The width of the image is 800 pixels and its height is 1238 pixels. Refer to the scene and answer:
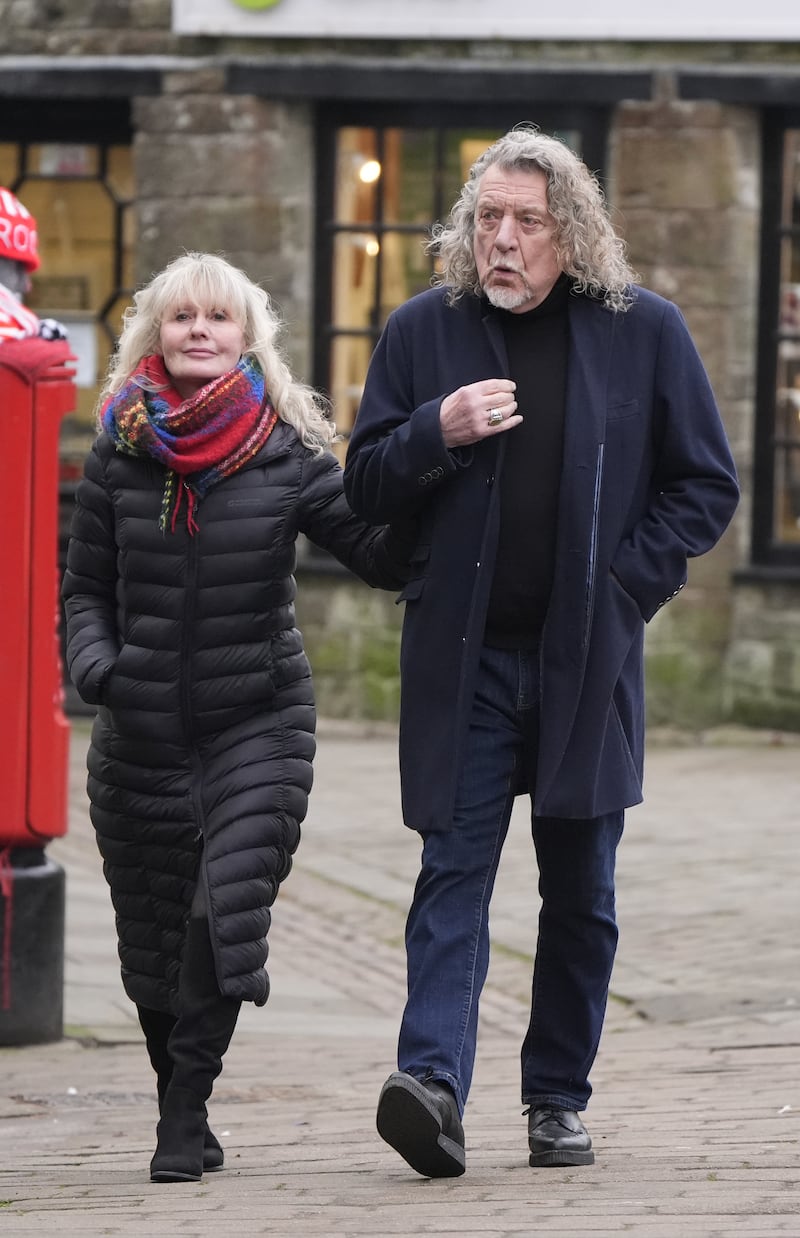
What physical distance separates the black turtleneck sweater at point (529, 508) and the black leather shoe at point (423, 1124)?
807 mm

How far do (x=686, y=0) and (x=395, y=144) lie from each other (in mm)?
1586

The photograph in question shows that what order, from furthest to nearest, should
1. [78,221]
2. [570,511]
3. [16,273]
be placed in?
[78,221], [16,273], [570,511]

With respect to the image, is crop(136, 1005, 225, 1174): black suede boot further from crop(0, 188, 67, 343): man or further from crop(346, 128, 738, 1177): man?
crop(0, 188, 67, 343): man

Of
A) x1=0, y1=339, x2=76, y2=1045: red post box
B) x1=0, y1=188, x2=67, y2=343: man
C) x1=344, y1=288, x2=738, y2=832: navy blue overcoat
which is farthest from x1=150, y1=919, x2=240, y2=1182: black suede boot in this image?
x1=0, y1=188, x2=67, y2=343: man

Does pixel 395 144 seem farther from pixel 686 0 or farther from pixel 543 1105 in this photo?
pixel 543 1105

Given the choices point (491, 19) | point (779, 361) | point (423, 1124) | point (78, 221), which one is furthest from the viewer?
point (78, 221)

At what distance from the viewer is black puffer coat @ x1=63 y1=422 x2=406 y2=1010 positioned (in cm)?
427

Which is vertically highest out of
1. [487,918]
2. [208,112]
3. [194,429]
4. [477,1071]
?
[208,112]

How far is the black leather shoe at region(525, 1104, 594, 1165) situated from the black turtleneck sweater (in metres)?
0.88

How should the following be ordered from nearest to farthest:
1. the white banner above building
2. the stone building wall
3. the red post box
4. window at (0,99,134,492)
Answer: the red post box < the white banner above building < the stone building wall < window at (0,99,134,492)

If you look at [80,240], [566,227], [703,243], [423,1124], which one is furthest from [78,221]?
[423,1124]

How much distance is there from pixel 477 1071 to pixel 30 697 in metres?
1.47

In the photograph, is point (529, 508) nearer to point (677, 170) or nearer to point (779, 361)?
point (677, 170)

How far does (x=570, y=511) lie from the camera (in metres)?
4.00
